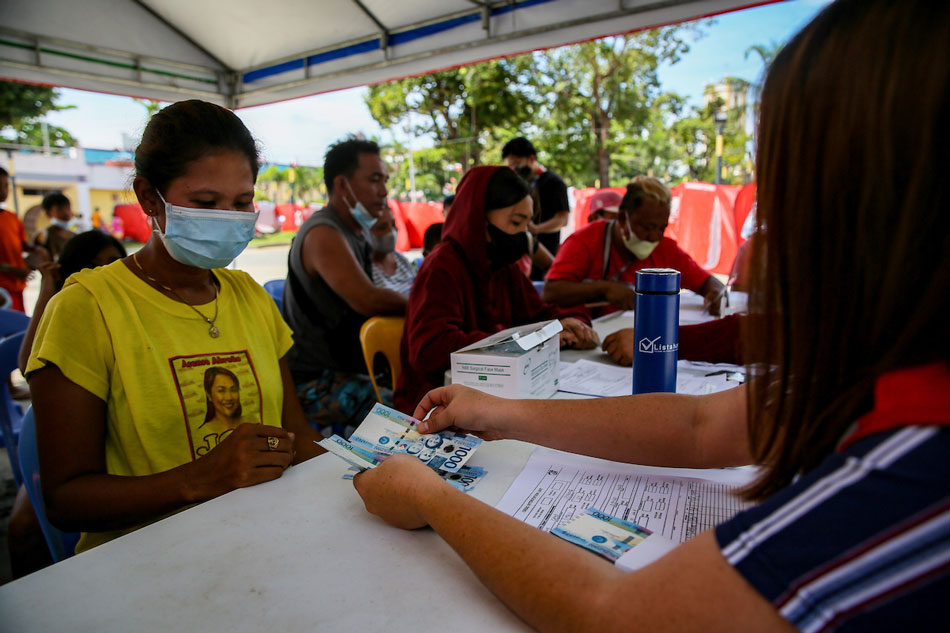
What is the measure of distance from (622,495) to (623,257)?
2.57 meters

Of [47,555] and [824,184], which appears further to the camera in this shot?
[47,555]

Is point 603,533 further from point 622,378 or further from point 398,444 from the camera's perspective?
point 622,378

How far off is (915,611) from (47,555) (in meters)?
1.90

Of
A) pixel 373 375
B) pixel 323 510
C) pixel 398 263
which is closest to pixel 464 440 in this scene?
pixel 323 510

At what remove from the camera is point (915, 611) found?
42cm

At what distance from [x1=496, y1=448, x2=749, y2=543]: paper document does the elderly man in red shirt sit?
2.09 metres

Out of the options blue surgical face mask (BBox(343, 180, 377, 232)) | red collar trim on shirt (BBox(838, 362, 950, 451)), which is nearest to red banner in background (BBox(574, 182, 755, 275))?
blue surgical face mask (BBox(343, 180, 377, 232))

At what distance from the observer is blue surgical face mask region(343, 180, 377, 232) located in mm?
3197

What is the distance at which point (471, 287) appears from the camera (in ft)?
7.74

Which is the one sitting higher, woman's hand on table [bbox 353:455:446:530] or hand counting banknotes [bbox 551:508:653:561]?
woman's hand on table [bbox 353:455:446:530]

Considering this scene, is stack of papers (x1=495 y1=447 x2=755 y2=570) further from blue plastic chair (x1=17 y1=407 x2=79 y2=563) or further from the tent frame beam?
the tent frame beam

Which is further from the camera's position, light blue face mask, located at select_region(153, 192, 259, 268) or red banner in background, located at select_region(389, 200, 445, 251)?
red banner in background, located at select_region(389, 200, 445, 251)

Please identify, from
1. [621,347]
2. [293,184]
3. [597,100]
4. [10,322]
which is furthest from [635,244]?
[293,184]

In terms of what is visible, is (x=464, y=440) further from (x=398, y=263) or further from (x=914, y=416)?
(x=398, y=263)
